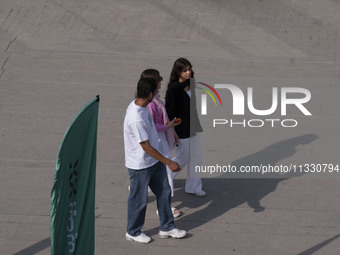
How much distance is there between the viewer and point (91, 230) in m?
6.34

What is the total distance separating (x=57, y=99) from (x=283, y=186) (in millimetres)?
3986

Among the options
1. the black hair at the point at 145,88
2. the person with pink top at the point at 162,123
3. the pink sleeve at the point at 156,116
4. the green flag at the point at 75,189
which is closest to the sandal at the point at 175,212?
the person with pink top at the point at 162,123

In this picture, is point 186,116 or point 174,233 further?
point 186,116

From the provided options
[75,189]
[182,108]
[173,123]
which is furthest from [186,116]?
[75,189]

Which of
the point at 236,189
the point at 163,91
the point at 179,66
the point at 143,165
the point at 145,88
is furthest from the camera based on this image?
the point at 163,91

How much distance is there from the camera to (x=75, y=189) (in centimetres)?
596

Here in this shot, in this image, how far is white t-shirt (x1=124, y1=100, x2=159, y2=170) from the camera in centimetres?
743

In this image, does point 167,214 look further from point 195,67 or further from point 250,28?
point 250,28

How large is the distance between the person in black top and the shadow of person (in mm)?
184

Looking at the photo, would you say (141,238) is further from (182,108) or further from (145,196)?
(182,108)

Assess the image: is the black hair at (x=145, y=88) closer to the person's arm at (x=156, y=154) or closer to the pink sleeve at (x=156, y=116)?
the person's arm at (x=156, y=154)

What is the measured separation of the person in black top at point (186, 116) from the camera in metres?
8.30

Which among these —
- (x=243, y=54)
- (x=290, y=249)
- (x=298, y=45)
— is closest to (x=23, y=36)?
(x=243, y=54)

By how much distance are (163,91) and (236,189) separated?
2906mm
